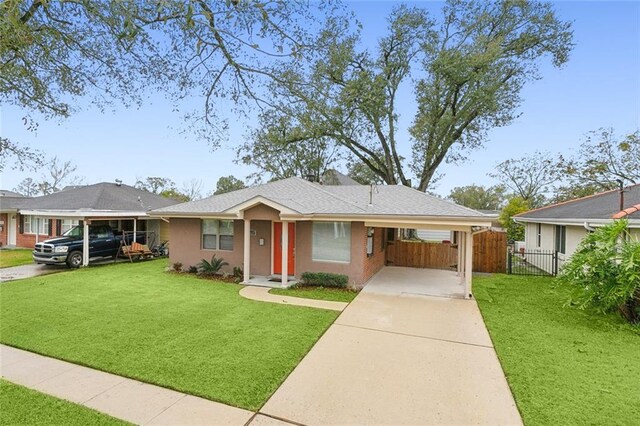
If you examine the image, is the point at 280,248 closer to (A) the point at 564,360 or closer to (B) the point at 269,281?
(B) the point at 269,281

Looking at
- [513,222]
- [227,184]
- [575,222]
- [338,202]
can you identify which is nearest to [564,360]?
[338,202]

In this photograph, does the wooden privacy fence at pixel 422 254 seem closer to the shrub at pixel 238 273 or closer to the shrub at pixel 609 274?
the shrub at pixel 609 274

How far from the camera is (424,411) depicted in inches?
156

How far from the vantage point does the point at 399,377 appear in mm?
4777

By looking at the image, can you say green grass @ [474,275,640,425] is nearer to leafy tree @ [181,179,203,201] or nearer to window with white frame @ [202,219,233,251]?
window with white frame @ [202,219,233,251]

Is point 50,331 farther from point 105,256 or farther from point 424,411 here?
point 105,256

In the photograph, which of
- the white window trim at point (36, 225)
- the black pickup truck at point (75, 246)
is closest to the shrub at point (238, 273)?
the black pickup truck at point (75, 246)

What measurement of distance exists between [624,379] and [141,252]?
1706 centimetres

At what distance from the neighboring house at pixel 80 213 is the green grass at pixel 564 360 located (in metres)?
14.8

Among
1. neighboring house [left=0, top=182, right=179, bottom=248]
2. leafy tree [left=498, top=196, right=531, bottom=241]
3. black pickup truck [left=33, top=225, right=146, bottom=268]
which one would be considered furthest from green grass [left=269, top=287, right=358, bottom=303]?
leafy tree [left=498, top=196, right=531, bottom=241]

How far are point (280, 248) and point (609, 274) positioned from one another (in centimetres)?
916

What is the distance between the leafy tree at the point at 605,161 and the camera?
24484 mm

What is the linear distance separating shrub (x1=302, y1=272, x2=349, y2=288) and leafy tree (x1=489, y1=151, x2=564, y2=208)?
32.5 meters

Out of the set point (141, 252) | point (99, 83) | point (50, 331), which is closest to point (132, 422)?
point (50, 331)
